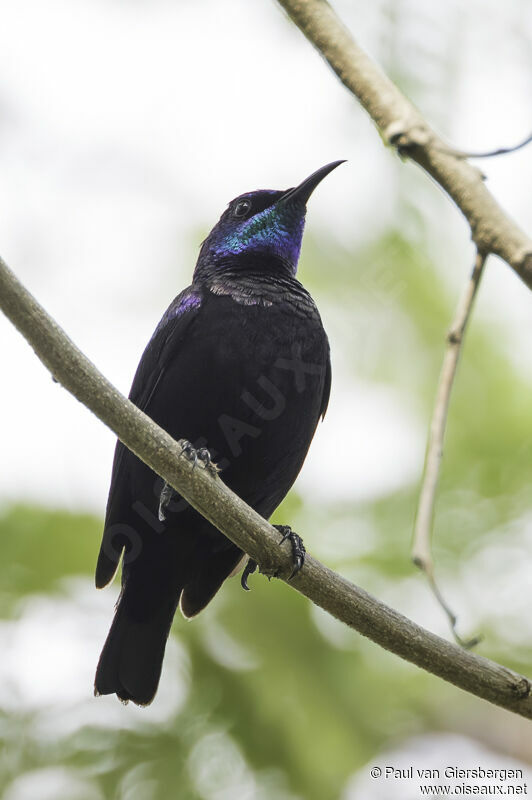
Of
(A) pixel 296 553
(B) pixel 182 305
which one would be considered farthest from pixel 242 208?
(A) pixel 296 553

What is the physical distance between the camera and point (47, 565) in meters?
5.86

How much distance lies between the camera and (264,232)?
5148mm

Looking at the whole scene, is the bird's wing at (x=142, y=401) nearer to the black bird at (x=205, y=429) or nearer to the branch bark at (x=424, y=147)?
the black bird at (x=205, y=429)

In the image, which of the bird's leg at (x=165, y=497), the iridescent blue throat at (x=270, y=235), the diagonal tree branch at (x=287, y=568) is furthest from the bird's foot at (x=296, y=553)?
the iridescent blue throat at (x=270, y=235)

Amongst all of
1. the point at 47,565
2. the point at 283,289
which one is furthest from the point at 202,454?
the point at 47,565

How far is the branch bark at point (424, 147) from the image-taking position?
9.33ft

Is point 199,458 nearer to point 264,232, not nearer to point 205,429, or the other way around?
point 205,429

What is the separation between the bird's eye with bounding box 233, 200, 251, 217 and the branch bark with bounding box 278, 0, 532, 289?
6.70ft

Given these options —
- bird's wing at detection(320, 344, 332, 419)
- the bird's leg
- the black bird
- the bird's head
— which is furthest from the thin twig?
the bird's head

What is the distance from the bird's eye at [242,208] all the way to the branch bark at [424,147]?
2041 millimetres

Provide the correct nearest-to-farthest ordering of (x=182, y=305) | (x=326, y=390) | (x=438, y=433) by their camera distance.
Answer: (x=438, y=433) → (x=182, y=305) → (x=326, y=390)

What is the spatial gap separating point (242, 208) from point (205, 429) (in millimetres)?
1614

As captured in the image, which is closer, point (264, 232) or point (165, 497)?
point (165, 497)

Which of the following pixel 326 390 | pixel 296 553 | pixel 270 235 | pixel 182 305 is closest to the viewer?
pixel 296 553
